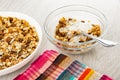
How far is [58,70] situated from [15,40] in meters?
0.23

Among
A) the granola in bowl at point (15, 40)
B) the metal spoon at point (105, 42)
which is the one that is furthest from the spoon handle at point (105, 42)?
the granola in bowl at point (15, 40)

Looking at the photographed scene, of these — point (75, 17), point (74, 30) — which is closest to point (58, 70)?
point (74, 30)

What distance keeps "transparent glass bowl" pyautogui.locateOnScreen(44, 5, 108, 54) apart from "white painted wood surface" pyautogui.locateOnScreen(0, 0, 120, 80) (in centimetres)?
5

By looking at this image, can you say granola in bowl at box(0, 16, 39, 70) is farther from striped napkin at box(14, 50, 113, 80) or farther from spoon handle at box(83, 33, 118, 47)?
spoon handle at box(83, 33, 118, 47)

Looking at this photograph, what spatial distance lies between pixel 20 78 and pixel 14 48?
0.47 ft

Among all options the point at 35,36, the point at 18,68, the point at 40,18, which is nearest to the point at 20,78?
the point at 18,68

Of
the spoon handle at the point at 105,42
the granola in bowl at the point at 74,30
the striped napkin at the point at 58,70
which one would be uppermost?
the granola in bowl at the point at 74,30

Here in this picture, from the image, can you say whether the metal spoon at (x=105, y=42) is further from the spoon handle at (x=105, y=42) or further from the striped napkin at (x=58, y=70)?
the striped napkin at (x=58, y=70)

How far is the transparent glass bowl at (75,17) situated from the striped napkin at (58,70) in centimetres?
4

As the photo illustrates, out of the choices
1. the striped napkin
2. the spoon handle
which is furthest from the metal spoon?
the striped napkin

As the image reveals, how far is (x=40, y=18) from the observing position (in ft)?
4.19

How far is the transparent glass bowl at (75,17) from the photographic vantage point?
3.37 ft

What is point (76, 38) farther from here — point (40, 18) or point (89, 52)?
point (40, 18)

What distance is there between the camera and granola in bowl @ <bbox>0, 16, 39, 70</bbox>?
103cm
